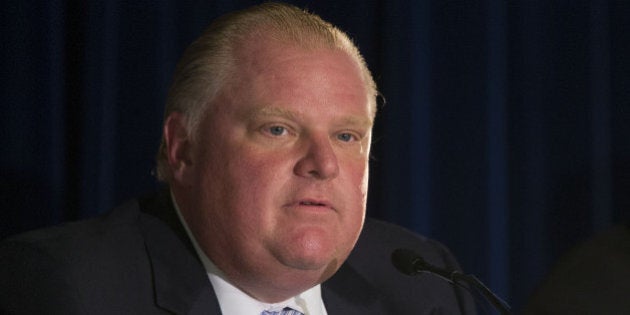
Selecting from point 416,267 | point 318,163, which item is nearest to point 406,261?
point 416,267

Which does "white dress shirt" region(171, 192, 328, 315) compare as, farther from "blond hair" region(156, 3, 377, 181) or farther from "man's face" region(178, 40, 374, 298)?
"blond hair" region(156, 3, 377, 181)

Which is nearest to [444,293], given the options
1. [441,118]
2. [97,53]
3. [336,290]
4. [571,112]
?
[336,290]

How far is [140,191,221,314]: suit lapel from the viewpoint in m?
1.44

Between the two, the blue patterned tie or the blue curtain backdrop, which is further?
the blue curtain backdrop

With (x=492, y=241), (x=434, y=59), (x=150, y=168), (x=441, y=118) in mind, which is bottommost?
(x=492, y=241)

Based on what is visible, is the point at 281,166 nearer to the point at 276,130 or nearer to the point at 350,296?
the point at 276,130

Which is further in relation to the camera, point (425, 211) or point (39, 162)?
point (425, 211)

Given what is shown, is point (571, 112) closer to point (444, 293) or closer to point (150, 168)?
point (444, 293)

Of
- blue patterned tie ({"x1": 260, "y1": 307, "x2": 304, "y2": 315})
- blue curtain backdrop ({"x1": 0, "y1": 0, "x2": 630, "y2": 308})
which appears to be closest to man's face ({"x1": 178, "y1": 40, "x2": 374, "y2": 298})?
blue patterned tie ({"x1": 260, "y1": 307, "x2": 304, "y2": 315})

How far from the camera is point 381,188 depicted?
7.54 feet

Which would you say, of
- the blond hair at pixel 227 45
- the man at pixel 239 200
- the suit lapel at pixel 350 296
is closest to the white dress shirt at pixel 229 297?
the man at pixel 239 200

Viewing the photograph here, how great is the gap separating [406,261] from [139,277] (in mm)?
487

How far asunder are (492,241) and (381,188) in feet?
1.17

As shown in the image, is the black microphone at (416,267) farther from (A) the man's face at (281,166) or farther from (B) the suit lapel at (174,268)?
(B) the suit lapel at (174,268)
